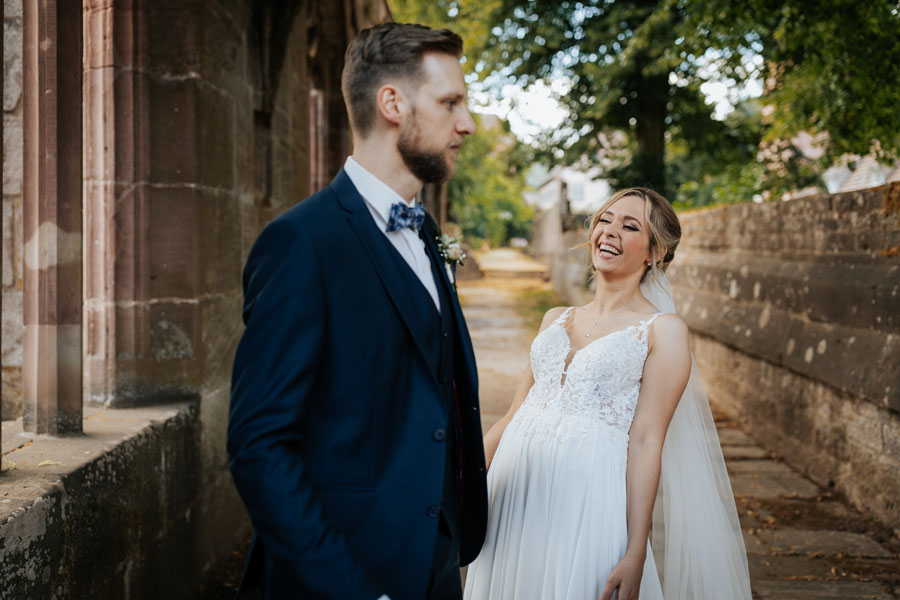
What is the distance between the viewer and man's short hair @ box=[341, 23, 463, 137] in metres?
1.76

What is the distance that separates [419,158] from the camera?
180 cm

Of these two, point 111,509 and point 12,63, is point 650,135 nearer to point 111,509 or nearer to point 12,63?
point 12,63

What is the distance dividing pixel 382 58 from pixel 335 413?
775 mm

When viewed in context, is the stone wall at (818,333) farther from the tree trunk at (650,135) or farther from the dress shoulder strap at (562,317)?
the tree trunk at (650,135)

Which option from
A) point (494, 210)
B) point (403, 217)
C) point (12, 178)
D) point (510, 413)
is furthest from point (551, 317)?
point (494, 210)

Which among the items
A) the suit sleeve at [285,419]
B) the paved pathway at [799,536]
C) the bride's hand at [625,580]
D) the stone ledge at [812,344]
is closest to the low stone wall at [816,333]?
the stone ledge at [812,344]

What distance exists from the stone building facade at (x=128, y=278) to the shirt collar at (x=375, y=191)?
1.38 meters

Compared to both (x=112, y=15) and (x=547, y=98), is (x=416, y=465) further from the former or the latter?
(x=547, y=98)

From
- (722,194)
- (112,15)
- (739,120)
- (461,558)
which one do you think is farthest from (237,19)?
(739,120)

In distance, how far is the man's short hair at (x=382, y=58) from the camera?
1.76m

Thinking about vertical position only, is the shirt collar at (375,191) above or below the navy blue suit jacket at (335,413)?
above

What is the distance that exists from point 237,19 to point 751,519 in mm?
4103

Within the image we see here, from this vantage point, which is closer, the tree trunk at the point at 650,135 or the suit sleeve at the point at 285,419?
the suit sleeve at the point at 285,419

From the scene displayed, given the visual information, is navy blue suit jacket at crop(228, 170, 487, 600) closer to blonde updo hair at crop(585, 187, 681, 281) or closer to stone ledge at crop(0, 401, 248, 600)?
stone ledge at crop(0, 401, 248, 600)
